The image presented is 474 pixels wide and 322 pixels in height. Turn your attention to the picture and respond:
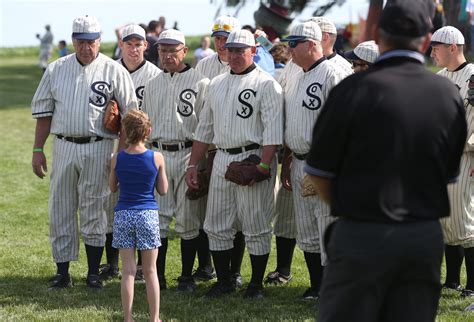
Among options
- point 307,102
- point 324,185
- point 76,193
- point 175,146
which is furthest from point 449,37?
point 324,185

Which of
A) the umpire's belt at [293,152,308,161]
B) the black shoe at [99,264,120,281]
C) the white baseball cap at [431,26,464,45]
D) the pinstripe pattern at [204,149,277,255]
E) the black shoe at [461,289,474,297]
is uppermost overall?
the white baseball cap at [431,26,464,45]

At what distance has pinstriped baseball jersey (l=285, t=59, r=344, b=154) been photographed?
274 inches

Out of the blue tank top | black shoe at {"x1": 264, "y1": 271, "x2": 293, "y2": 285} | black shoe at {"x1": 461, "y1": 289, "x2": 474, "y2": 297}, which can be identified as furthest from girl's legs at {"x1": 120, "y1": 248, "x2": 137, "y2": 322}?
black shoe at {"x1": 461, "y1": 289, "x2": 474, "y2": 297}

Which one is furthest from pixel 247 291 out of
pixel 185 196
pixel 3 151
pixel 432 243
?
pixel 3 151

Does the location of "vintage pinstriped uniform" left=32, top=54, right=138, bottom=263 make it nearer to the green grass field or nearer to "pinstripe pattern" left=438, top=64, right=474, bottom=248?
the green grass field

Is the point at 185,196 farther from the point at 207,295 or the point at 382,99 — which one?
the point at 382,99

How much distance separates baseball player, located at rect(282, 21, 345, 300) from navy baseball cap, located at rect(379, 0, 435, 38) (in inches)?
130

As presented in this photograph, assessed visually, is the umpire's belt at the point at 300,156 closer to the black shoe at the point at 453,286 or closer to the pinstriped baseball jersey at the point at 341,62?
the pinstriped baseball jersey at the point at 341,62

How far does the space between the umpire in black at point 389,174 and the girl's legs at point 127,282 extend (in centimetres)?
264

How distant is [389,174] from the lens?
350cm

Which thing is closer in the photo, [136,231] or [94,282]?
[136,231]

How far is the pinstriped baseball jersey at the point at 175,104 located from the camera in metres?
7.58

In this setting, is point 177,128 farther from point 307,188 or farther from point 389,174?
point 389,174

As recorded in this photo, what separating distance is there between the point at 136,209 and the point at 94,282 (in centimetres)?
174
